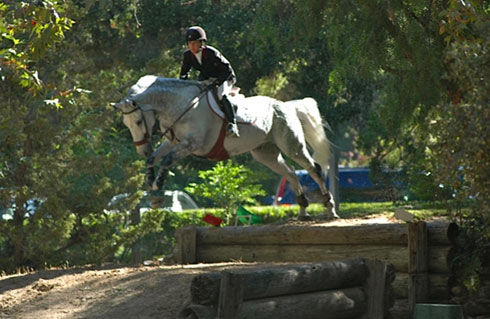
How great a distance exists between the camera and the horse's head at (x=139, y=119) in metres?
11.3

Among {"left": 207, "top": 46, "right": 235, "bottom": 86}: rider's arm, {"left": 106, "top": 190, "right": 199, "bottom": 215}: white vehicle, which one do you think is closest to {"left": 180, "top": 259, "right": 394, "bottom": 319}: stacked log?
{"left": 207, "top": 46, "right": 235, "bottom": 86}: rider's arm

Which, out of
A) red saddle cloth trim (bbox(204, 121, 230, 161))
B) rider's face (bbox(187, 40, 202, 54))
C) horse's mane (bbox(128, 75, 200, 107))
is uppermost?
rider's face (bbox(187, 40, 202, 54))

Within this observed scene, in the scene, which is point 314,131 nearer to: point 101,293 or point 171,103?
point 171,103

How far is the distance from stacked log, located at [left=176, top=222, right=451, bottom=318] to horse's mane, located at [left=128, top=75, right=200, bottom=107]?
1822 mm

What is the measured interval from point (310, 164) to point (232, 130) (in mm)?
2289

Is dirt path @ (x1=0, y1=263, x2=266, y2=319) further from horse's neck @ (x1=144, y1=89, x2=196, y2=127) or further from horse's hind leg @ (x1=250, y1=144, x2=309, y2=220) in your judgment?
horse's hind leg @ (x1=250, y1=144, x2=309, y2=220)

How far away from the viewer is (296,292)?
859cm

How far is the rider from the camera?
11922 millimetres

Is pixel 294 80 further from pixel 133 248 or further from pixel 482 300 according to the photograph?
pixel 482 300

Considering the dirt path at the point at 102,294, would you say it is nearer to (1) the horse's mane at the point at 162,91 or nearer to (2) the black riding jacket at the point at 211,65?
(1) the horse's mane at the point at 162,91

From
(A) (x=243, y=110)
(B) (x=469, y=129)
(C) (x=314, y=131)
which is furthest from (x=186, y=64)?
(B) (x=469, y=129)

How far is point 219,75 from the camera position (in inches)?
473

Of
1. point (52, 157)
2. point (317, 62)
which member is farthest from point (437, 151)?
point (317, 62)

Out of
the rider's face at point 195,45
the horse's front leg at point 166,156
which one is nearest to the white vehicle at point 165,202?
the horse's front leg at point 166,156
